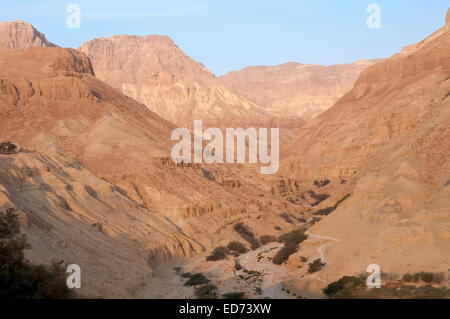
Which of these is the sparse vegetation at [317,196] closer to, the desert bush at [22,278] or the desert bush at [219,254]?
the desert bush at [219,254]

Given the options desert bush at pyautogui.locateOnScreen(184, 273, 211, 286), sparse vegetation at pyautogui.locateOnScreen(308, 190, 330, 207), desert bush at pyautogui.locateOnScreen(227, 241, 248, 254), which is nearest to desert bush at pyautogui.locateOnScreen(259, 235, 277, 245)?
desert bush at pyautogui.locateOnScreen(227, 241, 248, 254)

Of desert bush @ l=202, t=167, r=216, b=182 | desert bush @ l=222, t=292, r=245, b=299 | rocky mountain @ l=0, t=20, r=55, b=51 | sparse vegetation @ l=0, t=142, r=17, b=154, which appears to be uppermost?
rocky mountain @ l=0, t=20, r=55, b=51

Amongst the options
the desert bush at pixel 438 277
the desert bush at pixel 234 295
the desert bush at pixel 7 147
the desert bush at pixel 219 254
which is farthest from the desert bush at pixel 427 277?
the desert bush at pixel 7 147

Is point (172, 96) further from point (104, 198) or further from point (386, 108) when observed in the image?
point (104, 198)

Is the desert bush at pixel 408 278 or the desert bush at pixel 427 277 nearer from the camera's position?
the desert bush at pixel 427 277

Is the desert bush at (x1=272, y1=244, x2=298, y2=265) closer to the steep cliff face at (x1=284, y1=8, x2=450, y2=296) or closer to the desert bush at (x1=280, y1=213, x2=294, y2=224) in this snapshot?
the steep cliff face at (x1=284, y1=8, x2=450, y2=296)

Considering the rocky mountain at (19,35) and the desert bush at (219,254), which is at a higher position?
the rocky mountain at (19,35)
